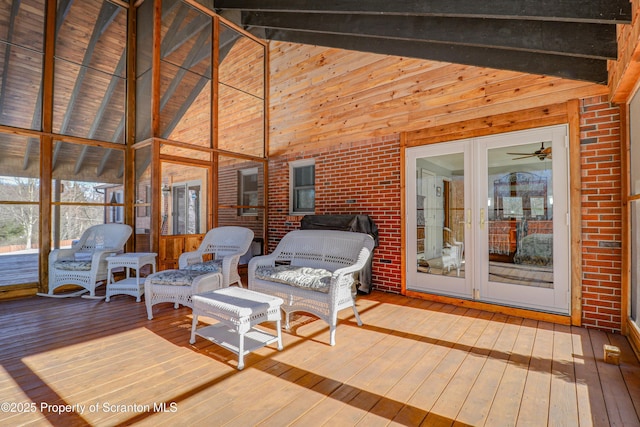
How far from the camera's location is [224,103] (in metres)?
6.20

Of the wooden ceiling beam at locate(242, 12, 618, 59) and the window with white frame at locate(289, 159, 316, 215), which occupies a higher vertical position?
the wooden ceiling beam at locate(242, 12, 618, 59)

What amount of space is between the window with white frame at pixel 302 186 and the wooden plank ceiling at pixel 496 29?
2309mm

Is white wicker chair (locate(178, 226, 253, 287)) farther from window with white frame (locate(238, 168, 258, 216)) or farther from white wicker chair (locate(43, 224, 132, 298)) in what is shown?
window with white frame (locate(238, 168, 258, 216))

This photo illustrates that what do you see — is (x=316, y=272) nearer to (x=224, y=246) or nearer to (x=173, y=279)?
(x=173, y=279)

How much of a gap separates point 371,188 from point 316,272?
2.01 metres

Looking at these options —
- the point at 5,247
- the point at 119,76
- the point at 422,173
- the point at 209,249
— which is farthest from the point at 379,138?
the point at 5,247

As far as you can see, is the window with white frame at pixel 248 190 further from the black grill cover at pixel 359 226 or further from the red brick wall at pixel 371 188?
the black grill cover at pixel 359 226

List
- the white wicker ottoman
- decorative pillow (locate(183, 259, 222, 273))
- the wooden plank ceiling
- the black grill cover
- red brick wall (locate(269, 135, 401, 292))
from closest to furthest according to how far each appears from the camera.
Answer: the wooden plank ceiling, the white wicker ottoman, decorative pillow (locate(183, 259, 222, 273)), the black grill cover, red brick wall (locate(269, 135, 401, 292))

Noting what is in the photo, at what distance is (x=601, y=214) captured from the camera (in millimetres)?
3213

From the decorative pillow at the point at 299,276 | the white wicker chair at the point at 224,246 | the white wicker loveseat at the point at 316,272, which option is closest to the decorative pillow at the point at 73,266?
the white wicker chair at the point at 224,246

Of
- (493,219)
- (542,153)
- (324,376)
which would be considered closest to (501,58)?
(542,153)

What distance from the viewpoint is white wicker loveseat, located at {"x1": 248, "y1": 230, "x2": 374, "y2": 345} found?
3.01m

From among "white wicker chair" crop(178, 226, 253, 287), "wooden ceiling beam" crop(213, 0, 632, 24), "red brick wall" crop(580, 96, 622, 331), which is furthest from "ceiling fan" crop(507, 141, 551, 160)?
"white wicker chair" crop(178, 226, 253, 287)

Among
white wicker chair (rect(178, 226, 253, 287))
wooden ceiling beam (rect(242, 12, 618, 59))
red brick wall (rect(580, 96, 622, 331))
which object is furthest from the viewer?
white wicker chair (rect(178, 226, 253, 287))
